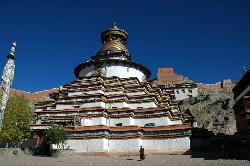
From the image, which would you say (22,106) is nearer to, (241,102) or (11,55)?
(11,55)

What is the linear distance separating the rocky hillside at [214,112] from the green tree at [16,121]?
2895cm

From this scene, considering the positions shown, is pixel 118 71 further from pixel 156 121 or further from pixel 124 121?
pixel 156 121

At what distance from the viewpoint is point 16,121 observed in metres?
35.3

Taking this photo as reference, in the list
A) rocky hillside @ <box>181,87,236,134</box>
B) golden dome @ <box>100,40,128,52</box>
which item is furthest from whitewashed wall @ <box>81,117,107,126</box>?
rocky hillside @ <box>181,87,236,134</box>

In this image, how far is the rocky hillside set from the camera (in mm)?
52594

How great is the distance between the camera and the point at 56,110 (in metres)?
35.5

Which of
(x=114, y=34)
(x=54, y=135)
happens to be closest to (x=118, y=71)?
(x=114, y=34)

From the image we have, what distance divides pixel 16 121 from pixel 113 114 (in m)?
11.8

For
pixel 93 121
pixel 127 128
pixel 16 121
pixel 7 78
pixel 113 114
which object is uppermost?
pixel 7 78

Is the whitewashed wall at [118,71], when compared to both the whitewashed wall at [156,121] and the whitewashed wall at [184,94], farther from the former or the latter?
the whitewashed wall at [184,94]

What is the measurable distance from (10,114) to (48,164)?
1660 cm

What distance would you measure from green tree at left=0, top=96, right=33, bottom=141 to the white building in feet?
6.18

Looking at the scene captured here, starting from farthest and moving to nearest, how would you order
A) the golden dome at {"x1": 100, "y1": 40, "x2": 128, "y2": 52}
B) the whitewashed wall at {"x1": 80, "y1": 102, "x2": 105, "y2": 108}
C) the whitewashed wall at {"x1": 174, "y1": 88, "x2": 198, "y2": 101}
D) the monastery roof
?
the whitewashed wall at {"x1": 174, "y1": 88, "x2": 198, "y2": 101} < the golden dome at {"x1": 100, "y1": 40, "x2": 128, "y2": 52} < the whitewashed wall at {"x1": 80, "y1": 102, "x2": 105, "y2": 108} < the monastery roof

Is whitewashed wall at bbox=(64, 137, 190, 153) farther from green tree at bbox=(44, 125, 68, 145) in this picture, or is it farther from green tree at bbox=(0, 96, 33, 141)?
green tree at bbox=(0, 96, 33, 141)
